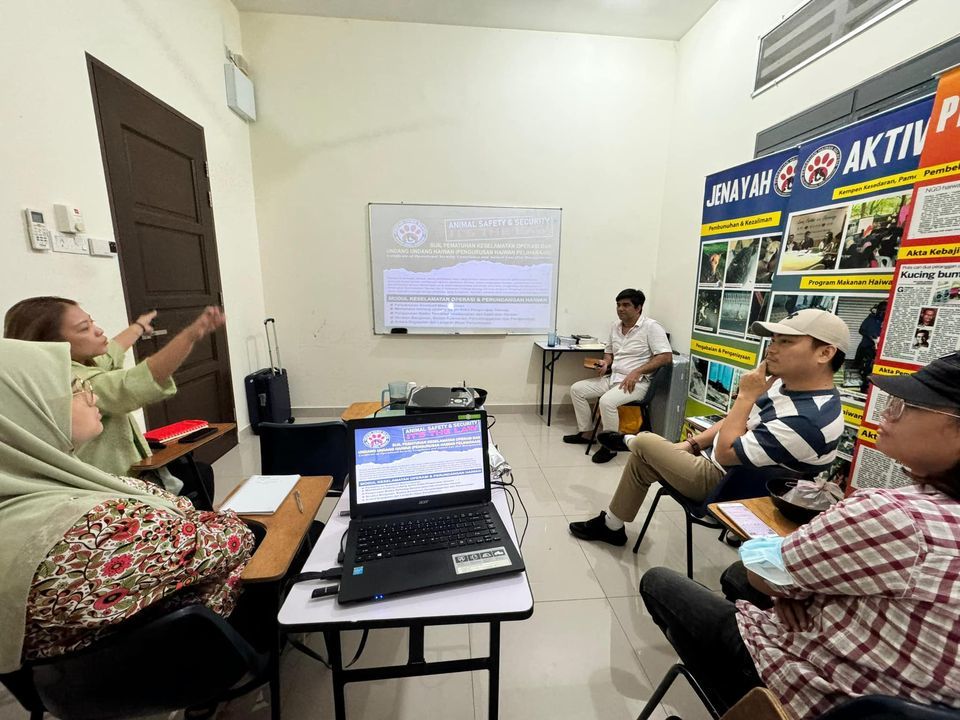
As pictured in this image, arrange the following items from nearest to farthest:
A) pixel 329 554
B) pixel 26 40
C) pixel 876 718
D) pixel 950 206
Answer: pixel 876 718
pixel 329 554
pixel 950 206
pixel 26 40

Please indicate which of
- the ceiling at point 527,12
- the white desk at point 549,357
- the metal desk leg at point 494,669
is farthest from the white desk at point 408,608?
the ceiling at point 527,12

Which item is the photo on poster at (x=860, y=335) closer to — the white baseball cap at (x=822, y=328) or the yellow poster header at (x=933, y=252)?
the yellow poster header at (x=933, y=252)

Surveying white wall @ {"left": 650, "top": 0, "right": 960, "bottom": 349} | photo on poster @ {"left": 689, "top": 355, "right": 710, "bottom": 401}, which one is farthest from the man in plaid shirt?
photo on poster @ {"left": 689, "top": 355, "right": 710, "bottom": 401}

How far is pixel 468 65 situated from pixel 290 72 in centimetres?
162

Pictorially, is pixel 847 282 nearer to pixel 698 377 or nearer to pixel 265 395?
pixel 698 377

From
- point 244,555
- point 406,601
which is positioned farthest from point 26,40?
point 406,601

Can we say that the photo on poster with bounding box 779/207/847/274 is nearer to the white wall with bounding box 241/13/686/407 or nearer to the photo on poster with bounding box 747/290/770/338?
the photo on poster with bounding box 747/290/770/338

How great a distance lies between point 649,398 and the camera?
11.2ft

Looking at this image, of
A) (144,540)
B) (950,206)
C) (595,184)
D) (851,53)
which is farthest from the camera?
Answer: (595,184)

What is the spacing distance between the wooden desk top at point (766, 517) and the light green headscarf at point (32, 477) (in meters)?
1.59

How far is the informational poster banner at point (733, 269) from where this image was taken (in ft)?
7.69

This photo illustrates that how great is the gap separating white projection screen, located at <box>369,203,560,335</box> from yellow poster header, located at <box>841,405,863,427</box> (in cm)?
255

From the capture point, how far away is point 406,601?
837 mm

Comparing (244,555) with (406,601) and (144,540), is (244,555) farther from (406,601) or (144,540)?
(406,601)
